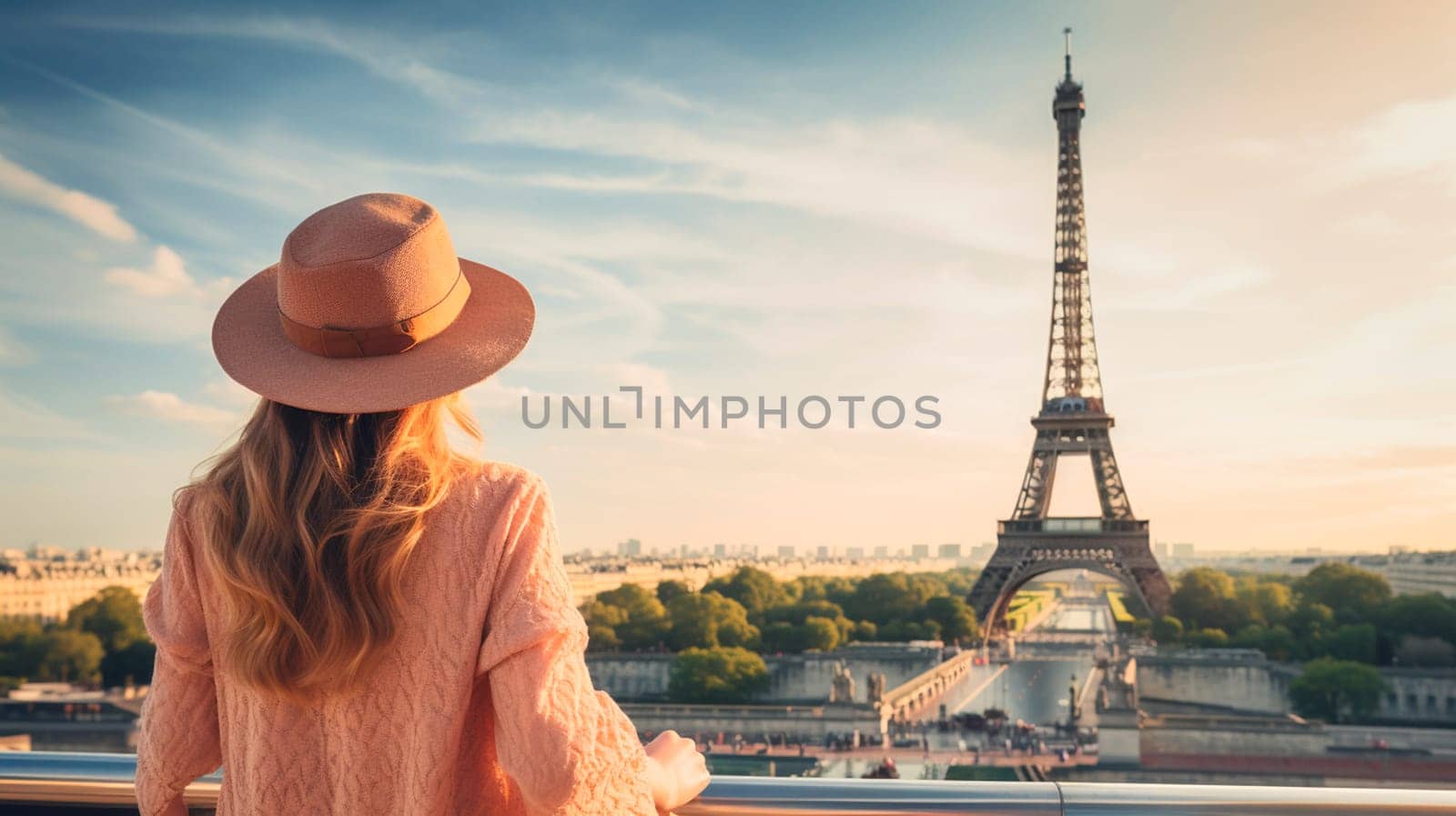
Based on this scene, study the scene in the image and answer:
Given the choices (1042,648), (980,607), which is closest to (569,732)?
(980,607)

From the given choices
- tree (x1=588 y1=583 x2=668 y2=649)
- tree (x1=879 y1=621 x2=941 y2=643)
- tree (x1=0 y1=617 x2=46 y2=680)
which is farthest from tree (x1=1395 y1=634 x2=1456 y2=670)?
tree (x1=0 y1=617 x2=46 y2=680)

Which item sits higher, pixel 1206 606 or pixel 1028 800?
pixel 1028 800

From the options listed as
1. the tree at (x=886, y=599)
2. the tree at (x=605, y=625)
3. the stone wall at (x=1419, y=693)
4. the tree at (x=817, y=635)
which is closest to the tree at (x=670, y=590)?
the tree at (x=605, y=625)

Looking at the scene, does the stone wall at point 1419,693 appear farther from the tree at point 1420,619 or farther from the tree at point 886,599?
the tree at point 886,599

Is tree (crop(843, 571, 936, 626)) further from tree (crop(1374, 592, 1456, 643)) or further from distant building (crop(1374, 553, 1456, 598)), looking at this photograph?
distant building (crop(1374, 553, 1456, 598))

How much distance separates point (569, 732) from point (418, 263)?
1.63ft

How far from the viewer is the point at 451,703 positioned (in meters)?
1.25

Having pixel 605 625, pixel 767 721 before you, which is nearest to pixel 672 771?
pixel 767 721

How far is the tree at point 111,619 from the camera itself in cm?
2955

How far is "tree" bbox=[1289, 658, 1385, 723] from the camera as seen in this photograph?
1001 inches

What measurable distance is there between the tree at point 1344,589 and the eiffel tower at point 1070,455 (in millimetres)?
6781

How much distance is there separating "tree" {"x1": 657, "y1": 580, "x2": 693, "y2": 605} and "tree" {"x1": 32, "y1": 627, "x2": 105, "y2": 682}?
1414cm

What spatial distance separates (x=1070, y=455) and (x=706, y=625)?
10.1 metres

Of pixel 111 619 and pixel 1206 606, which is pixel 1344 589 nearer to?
pixel 1206 606
